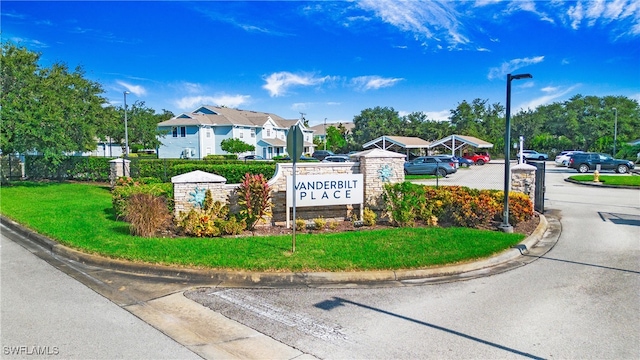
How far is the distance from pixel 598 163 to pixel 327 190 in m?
30.7

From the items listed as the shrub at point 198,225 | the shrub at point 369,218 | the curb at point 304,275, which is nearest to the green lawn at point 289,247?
the curb at point 304,275

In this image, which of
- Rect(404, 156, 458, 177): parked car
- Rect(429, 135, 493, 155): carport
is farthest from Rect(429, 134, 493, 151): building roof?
Rect(404, 156, 458, 177): parked car

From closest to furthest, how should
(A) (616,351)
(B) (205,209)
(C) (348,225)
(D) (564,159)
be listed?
(A) (616,351)
(B) (205,209)
(C) (348,225)
(D) (564,159)

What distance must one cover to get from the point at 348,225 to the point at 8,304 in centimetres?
781

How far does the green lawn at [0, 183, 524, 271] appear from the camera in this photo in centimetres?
760

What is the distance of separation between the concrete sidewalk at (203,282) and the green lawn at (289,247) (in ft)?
0.78

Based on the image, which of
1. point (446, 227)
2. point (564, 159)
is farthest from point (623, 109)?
point (446, 227)

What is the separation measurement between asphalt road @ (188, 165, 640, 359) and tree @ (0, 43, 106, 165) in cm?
1758

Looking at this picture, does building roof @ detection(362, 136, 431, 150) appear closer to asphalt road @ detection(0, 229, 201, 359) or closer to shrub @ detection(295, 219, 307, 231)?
shrub @ detection(295, 219, 307, 231)

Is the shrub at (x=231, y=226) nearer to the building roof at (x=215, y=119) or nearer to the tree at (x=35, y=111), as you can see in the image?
the tree at (x=35, y=111)

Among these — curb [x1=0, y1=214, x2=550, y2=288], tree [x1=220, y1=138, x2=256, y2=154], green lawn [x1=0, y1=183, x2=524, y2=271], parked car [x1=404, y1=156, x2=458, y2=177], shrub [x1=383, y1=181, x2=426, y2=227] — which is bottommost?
curb [x1=0, y1=214, x2=550, y2=288]

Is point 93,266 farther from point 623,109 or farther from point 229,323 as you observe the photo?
point 623,109

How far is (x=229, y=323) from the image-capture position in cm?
541

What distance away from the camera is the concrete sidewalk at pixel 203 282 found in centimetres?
Result: 486
